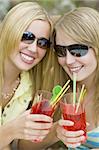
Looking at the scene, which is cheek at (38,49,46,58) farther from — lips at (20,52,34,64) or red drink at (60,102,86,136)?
red drink at (60,102,86,136)

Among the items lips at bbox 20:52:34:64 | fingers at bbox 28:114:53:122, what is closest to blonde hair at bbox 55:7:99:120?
lips at bbox 20:52:34:64

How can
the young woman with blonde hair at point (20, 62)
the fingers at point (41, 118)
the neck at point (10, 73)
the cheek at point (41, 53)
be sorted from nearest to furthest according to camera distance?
1. the fingers at point (41, 118)
2. the young woman with blonde hair at point (20, 62)
3. the cheek at point (41, 53)
4. the neck at point (10, 73)

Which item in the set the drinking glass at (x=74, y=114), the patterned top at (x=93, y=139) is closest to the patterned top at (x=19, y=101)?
the patterned top at (x=93, y=139)

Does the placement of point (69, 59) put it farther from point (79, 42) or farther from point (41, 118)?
point (41, 118)

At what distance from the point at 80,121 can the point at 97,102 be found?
0.50 meters

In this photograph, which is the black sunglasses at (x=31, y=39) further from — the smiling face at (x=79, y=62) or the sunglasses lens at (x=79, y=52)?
the sunglasses lens at (x=79, y=52)

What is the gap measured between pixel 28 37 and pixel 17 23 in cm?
10

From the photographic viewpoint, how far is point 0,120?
253 centimetres

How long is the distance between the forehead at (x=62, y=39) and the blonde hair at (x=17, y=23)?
88 millimetres

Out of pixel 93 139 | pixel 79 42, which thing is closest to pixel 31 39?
pixel 79 42

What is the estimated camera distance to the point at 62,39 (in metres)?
2.38

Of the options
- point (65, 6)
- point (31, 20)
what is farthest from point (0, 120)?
point (65, 6)

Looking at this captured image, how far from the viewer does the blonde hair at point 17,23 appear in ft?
7.84

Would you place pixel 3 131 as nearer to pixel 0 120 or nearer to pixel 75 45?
pixel 0 120
